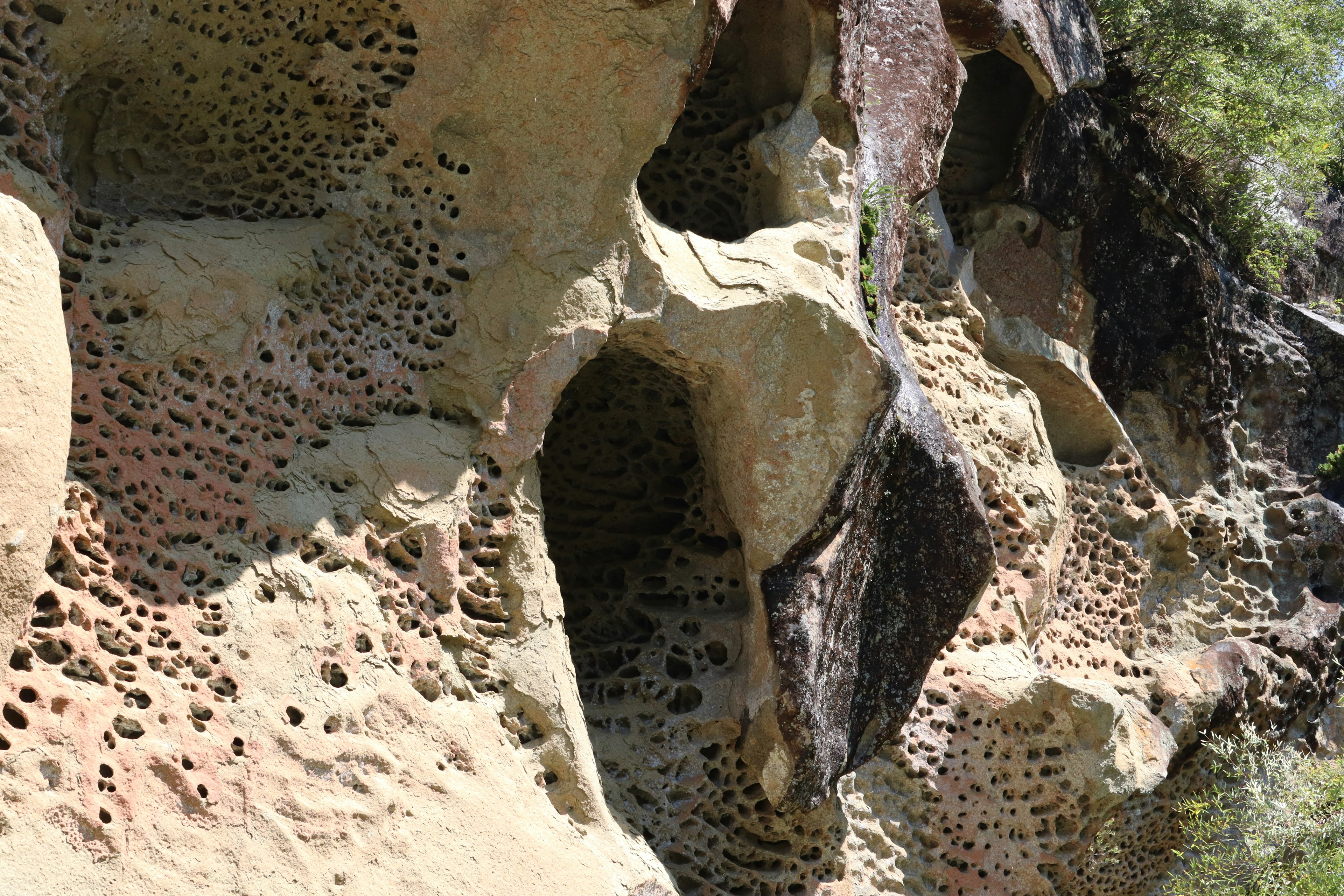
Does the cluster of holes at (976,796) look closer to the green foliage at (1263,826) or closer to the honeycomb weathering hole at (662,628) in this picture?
the honeycomb weathering hole at (662,628)

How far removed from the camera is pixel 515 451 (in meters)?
5.63

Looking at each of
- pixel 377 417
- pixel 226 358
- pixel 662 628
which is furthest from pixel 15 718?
pixel 662 628

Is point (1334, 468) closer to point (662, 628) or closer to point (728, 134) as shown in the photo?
point (728, 134)

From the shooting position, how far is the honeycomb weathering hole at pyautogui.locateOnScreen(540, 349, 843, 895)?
618 centimetres

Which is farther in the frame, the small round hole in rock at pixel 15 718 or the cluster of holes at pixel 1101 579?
the cluster of holes at pixel 1101 579

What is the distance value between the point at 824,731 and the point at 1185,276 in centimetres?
468

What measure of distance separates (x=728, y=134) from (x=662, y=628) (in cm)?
237

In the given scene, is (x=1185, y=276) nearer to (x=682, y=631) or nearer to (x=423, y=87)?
(x=682, y=631)

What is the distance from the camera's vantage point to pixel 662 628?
6484mm

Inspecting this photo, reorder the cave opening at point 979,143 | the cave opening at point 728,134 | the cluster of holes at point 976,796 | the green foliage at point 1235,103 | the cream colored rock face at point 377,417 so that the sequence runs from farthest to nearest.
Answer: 1. the green foliage at point 1235,103
2. the cave opening at point 979,143
3. the cluster of holes at point 976,796
4. the cave opening at point 728,134
5. the cream colored rock face at point 377,417

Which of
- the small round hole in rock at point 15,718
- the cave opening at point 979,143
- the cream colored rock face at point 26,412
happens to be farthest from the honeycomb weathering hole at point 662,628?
the cave opening at point 979,143

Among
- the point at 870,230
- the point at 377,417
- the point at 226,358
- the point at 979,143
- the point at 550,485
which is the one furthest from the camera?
the point at 979,143

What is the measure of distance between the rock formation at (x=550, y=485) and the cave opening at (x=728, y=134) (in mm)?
21

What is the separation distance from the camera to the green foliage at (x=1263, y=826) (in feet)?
23.9
